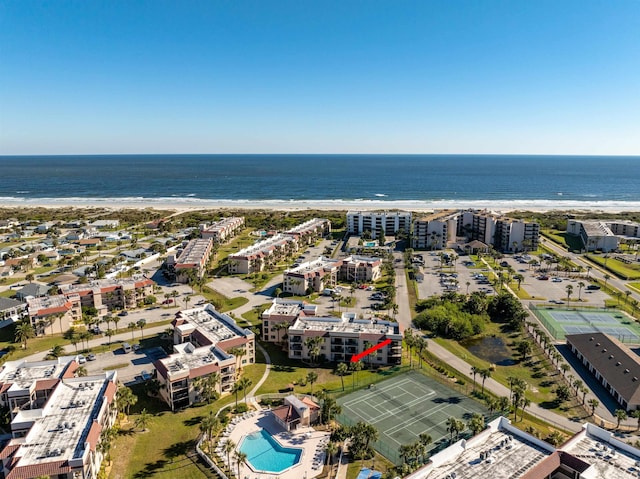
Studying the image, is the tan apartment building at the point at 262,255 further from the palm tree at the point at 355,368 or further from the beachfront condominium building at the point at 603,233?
the beachfront condominium building at the point at 603,233

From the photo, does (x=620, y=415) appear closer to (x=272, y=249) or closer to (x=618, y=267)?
(x=618, y=267)

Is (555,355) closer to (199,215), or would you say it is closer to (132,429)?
(132,429)

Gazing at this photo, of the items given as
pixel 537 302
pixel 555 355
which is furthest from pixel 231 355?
pixel 537 302

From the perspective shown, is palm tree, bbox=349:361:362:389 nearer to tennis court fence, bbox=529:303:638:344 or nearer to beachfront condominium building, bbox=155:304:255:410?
beachfront condominium building, bbox=155:304:255:410

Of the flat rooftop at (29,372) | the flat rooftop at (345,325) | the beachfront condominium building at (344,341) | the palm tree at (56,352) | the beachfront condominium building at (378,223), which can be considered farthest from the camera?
the beachfront condominium building at (378,223)

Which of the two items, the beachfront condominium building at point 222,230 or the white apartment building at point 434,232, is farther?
the beachfront condominium building at point 222,230

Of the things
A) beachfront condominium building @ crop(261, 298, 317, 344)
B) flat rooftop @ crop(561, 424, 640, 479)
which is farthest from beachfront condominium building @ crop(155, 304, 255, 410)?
flat rooftop @ crop(561, 424, 640, 479)

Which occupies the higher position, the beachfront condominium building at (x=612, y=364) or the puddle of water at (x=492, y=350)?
the beachfront condominium building at (x=612, y=364)

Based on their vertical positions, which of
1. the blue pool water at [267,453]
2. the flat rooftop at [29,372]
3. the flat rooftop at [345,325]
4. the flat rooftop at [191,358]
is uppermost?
the flat rooftop at [345,325]

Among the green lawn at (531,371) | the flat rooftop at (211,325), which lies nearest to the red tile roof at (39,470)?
the flat rooftop at (211,325)
